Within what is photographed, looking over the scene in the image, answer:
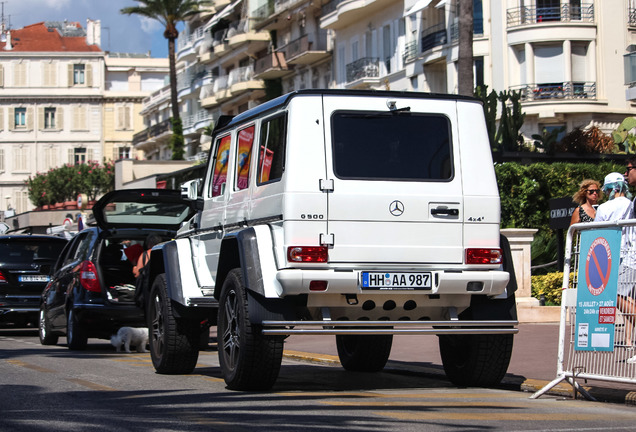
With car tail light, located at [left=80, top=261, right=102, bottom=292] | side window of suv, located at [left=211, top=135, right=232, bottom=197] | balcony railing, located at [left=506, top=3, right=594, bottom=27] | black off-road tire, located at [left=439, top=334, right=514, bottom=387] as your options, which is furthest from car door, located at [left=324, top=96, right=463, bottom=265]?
balcony railing, located at [left=506, top=3, right=594, bottom=27]

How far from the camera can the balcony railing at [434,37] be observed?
45.1 meters

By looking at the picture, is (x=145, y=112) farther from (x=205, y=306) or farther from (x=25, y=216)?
(x=205, y=306)

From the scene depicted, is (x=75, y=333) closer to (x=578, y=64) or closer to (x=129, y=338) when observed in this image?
(x=129, y=338)

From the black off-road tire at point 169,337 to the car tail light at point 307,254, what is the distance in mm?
2610

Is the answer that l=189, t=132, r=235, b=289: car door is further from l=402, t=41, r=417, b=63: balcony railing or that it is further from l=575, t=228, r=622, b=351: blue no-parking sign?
l=402, t=41, r=417, b=63: balcony railing

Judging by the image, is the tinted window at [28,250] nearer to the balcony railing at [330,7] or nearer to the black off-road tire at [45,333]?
the black off-road tire at [45,333]

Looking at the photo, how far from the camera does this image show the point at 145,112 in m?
102

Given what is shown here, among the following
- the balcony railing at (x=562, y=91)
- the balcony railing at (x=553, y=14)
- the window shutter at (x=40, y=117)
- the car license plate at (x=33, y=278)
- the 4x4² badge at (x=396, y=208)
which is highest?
the window shutter at (x=40, y=117)

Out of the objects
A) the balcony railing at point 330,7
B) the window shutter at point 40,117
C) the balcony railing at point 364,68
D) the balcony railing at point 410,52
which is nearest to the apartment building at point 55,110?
the window shutter at point 40,117

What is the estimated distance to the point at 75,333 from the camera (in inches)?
648

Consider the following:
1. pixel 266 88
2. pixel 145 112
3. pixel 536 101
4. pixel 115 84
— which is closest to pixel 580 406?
pixel 536 101

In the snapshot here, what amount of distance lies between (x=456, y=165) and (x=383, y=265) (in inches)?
42.5

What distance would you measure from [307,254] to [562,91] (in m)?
34.4

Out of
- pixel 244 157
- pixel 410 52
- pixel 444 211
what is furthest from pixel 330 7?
pixel 444 211
